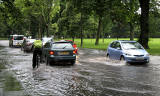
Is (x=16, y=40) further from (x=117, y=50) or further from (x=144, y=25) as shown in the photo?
(x=117, y=50)

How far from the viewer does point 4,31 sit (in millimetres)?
110062

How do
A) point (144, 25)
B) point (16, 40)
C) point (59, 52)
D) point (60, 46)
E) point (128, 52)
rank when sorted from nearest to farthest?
point (59, 52) → point (60, 46) → point (128, 52) → point (144, 25) → point (16, 40)

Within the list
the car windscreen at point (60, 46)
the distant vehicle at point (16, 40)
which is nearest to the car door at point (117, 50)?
the car windscreen at point (60, 46)

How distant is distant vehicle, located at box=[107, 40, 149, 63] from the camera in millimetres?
15194

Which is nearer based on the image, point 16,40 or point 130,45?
point 130,45

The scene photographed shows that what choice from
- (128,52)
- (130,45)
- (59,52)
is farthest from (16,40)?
(128,52)

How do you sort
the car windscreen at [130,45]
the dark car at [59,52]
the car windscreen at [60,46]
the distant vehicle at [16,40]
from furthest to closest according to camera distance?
the distant vehicle at [16,40] → the car windscreen at [130,45] → the car windscreen at [60,46] → the dark car at [59,52]

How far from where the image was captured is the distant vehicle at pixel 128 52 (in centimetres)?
1519

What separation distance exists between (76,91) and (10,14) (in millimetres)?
18491

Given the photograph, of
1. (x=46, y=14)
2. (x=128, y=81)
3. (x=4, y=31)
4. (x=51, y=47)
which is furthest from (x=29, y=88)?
(x=4, y=31)

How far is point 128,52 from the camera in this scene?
15.5 metres

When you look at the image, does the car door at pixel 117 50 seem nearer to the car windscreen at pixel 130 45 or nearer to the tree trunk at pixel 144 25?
the car windscreen at pixel 130 45

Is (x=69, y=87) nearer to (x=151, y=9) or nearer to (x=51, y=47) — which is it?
(x=51, y=47)

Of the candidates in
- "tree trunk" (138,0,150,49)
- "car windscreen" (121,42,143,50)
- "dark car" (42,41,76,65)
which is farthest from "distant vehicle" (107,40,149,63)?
"tree trunk" (138,0,150,49)
